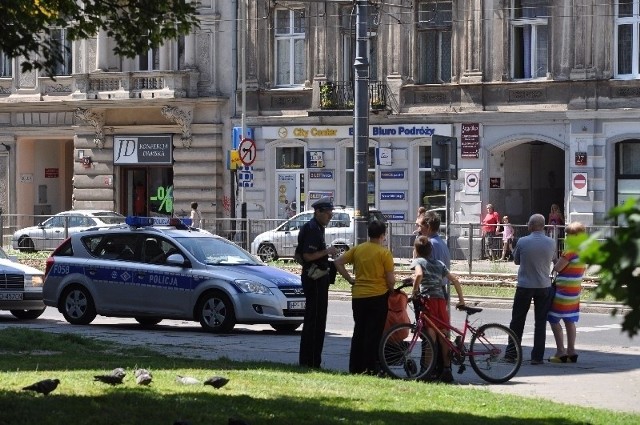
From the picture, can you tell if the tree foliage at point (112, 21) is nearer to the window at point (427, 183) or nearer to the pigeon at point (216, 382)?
the pigeon at point (216, 382)

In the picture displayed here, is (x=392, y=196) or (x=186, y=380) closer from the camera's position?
(x=186, y=380)

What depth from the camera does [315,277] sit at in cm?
1481

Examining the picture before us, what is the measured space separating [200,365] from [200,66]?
30567 millimetres

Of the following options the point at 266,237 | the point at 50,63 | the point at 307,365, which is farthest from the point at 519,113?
the point at 50,63

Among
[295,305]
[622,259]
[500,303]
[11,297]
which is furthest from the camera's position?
[500,303]

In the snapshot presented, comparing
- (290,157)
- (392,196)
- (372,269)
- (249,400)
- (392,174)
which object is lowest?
(249,400)

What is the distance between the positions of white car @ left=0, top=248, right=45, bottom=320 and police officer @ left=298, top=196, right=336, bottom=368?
9.41 metres

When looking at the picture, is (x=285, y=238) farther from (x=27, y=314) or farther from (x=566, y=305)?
(x=566, y=305)

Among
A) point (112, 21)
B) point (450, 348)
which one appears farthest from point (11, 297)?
point (112, 21)

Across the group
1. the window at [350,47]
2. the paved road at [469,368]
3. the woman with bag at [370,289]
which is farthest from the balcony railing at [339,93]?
the woman with bag at [370,289]

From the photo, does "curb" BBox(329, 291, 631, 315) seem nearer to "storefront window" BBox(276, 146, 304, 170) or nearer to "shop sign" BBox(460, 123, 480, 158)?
"shop sign" BBox(460, 123, 480, 158)

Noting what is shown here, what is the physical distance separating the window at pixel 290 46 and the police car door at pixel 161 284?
22053 mm

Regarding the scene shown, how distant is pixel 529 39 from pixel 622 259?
114ft

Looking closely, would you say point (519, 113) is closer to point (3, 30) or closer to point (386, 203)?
point (386, 203)
